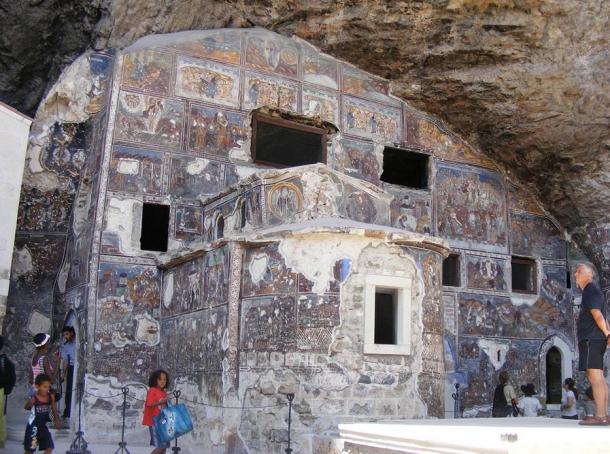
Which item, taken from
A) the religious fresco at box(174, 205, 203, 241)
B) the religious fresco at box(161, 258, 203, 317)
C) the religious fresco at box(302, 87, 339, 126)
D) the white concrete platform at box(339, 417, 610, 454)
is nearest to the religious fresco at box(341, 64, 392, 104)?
the religious fresco at box(302, 87, 339, 126)

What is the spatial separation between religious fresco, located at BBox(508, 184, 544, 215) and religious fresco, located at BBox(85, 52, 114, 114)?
28.0 feet

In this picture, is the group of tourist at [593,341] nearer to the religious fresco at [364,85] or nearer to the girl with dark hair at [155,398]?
the girl with dark hair at [155,398]

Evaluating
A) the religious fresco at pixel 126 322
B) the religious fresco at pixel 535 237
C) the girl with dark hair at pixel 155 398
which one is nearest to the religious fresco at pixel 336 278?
the girl with dark hair at pixel 155 398

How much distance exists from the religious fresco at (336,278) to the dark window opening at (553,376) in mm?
7607

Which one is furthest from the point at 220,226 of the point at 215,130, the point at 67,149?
the point at 67,149

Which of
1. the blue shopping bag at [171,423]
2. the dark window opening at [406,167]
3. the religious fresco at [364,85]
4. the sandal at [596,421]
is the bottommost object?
the blue shopping bag at [171,423]

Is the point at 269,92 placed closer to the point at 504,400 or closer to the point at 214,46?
the point at 214,46

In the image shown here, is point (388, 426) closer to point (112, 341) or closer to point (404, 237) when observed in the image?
point (404, 237)

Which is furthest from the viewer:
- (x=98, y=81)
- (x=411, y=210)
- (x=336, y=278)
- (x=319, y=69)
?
(x=411, y=210)

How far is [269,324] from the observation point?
33.2 feet

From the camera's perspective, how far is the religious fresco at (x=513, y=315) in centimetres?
1502

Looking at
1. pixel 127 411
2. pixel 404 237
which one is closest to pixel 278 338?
pixel 404 237

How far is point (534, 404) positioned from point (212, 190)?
635 centimetres

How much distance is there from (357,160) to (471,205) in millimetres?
2685
